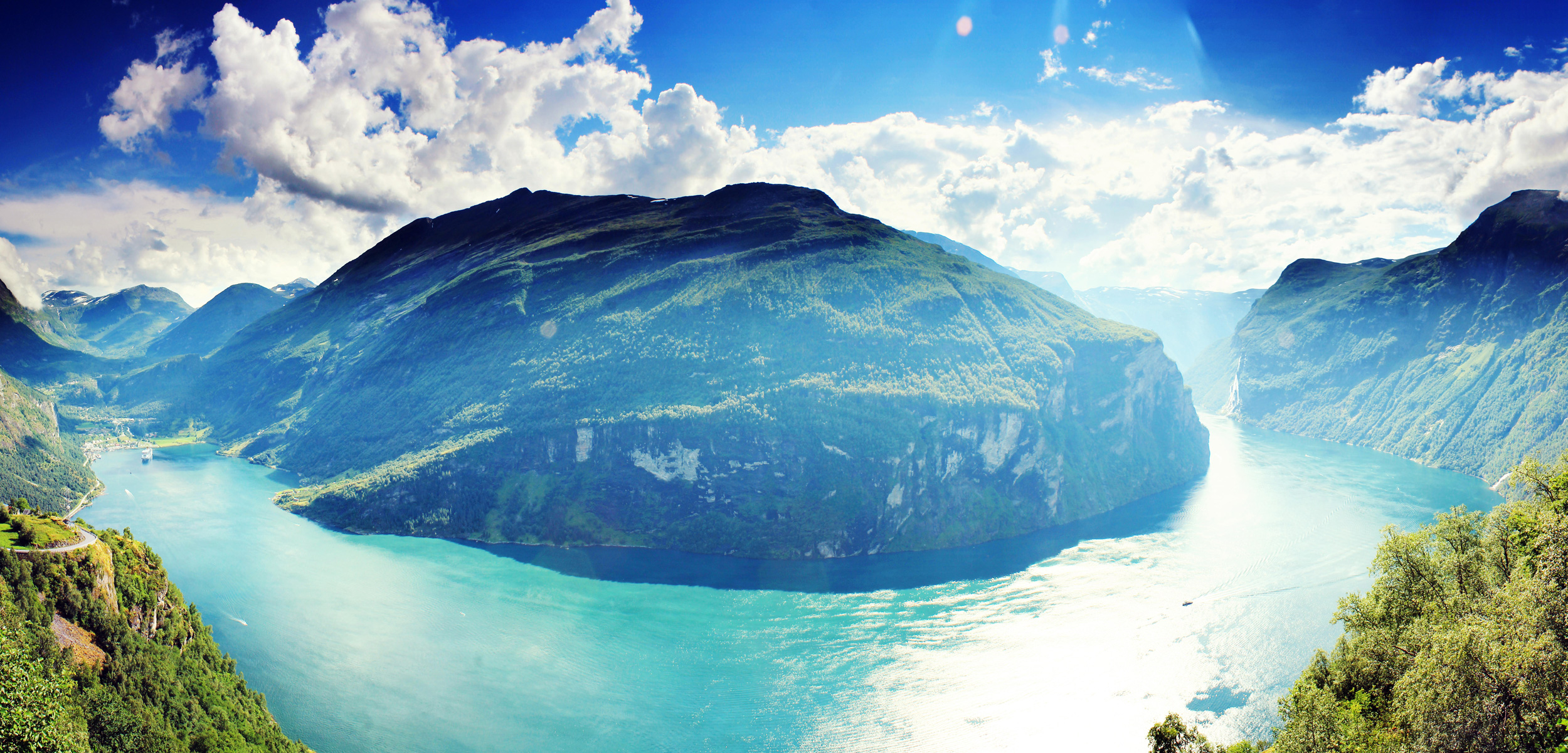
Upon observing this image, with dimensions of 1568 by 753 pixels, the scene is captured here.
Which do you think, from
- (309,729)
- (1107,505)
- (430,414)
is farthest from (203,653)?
(1107,505)

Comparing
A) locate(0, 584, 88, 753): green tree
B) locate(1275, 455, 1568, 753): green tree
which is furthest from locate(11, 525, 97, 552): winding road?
locate(1275, 455, 1568, 753): green tree

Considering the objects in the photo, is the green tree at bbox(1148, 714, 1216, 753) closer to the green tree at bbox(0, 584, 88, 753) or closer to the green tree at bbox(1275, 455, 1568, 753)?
the green tree at bbox(1275, 455, 1568, 753)

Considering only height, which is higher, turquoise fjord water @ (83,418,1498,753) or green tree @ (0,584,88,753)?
green tree @ (0,584,88,753)

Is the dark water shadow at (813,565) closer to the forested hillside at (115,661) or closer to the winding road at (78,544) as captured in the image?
the forested hillside at (115,661)

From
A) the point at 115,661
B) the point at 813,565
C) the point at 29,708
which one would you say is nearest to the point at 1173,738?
the point at 29,708

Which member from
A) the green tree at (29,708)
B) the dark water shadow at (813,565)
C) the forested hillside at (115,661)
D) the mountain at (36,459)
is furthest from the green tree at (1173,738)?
the mountain at (36,459)

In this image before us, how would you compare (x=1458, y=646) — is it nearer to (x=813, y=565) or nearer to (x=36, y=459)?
(x=813, y=565)
